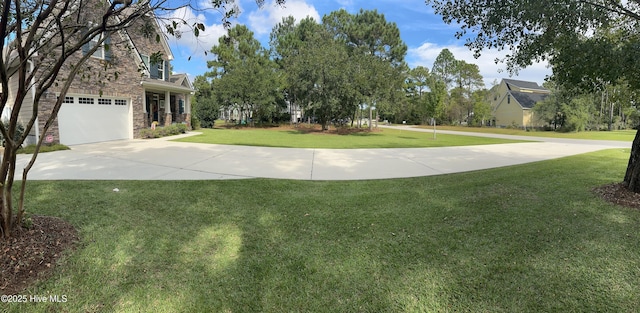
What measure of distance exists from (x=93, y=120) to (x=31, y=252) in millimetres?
13167

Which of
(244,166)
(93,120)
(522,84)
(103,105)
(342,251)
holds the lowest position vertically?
(342,251)

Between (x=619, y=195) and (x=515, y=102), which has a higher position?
(x=515, y=102)

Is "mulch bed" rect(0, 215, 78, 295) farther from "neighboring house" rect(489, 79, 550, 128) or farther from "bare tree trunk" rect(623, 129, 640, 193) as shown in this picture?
"neighboring house" rect(489, 79, 550, 128)

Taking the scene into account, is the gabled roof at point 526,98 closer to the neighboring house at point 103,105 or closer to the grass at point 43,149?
the neighboring house at point 103,105

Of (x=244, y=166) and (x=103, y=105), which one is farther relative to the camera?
(x=103, y=105)

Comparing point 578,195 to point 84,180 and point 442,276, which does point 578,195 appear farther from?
point 84,180

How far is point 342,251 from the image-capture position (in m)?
3.29

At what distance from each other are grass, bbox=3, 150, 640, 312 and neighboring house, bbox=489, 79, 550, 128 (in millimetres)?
40257

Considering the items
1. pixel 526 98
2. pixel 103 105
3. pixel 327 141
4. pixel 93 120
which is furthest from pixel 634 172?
pixel 526 98

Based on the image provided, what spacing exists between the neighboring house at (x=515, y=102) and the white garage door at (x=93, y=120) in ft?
135

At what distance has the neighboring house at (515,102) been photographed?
127 ft

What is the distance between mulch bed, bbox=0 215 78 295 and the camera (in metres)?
2.52

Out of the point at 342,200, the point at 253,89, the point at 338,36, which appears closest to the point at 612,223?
the point at 342,200

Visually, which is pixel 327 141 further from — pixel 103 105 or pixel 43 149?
pixel 43 149
